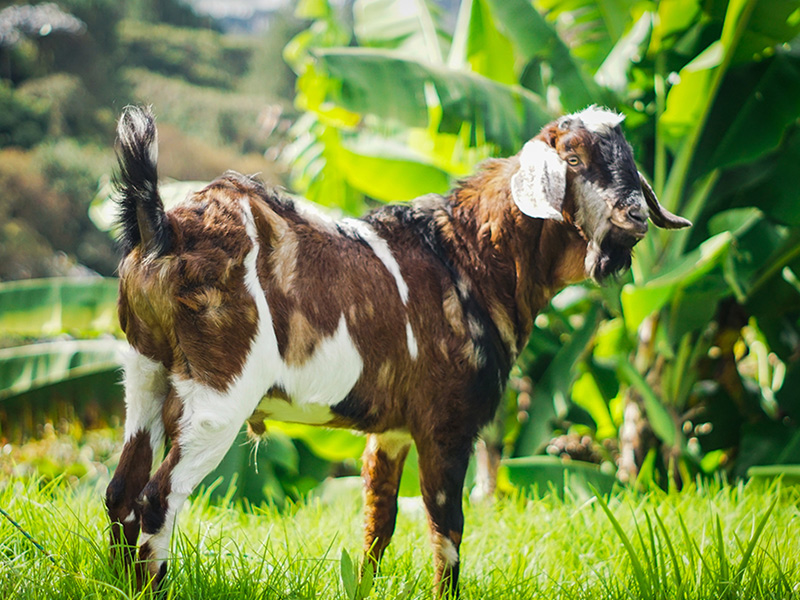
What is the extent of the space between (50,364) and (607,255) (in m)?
5.15

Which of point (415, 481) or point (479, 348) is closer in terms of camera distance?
point (479, 348)

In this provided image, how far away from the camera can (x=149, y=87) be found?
78.0 feet

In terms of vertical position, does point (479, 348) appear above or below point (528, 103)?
below

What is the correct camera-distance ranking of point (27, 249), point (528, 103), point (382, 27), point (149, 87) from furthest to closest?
point (149, 87)
point (27, 249)
point (382, 27)
point (528, 103)

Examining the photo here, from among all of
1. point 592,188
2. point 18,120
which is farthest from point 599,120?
point 18,120

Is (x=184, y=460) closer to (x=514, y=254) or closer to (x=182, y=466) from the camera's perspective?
(x=182, y=466)

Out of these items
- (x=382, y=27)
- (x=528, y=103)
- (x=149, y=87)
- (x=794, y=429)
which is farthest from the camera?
(x=149, y=87)

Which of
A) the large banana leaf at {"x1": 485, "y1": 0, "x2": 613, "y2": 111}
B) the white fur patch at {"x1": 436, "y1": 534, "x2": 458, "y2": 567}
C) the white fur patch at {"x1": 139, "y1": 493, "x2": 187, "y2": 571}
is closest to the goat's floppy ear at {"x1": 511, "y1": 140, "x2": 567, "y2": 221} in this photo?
the white fur patch at {"x1": 436, "y1": 534, "x2": 458, "y2": 567}

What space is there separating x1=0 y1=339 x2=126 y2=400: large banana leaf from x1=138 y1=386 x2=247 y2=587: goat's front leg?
13.4ft

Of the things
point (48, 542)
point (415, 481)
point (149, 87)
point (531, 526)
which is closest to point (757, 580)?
point (531, 526)

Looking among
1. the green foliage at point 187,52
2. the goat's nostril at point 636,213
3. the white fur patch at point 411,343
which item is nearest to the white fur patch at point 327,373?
the white fur patch at point 411,343

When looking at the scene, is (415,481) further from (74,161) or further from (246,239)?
(74,161)

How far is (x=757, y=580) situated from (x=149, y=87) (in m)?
24.3

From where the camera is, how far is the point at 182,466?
2.25 m
